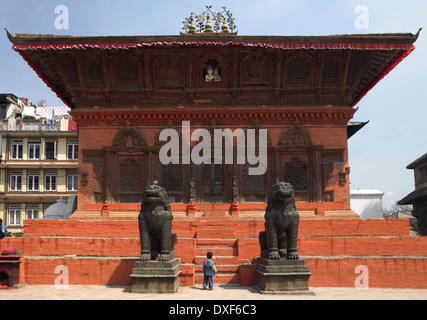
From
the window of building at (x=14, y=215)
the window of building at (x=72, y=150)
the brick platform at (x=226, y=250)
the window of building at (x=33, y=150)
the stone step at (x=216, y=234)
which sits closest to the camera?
the brick platform at (x=226, y=250)

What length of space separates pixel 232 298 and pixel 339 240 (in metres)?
4.94

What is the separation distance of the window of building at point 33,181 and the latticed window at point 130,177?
94.2ft

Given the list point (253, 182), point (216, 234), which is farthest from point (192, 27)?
point (216, 234)

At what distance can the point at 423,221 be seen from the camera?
36375 millimetres

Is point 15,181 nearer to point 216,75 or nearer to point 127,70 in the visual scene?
point 127,70

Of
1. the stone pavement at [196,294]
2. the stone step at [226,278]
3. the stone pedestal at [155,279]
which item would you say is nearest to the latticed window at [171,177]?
the stone step at [226,278]

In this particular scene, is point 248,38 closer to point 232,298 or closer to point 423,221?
point 232,298

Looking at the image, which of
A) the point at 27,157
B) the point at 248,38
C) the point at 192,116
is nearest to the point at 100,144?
the point at 192,116

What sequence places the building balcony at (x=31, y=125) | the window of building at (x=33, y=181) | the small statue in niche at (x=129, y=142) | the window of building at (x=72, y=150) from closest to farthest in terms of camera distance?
the small statue in niche at (x=129, y=142) < the window of building at (x=33, y=181) < the building balcony at (x=31, y=125) < the window of building at (x=72, y=150)

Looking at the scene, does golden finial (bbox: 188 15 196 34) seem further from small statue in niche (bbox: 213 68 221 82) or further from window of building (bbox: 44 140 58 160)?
window of building (bbox: 44 140 58 160)

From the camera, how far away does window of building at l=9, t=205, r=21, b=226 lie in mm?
41781

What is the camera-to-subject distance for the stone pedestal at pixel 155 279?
34.3 ft

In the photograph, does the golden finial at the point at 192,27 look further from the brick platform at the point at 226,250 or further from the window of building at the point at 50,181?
the window of building at the point at 50,181

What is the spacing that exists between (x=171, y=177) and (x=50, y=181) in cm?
2983
